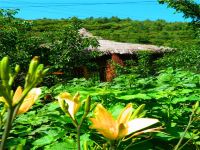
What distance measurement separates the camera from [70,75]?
16.4 m

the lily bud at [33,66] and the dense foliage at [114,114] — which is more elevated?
the lily bud at [33,66]

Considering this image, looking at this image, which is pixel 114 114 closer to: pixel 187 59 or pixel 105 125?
pixel 105 125

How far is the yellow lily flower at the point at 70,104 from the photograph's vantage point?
877 millimetres

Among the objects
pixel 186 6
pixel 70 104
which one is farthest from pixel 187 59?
pixel 70 104

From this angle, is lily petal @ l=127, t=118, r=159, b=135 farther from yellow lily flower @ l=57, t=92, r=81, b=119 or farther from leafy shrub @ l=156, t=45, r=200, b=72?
leafy shrub @ l=156, t=45, r=200, b=72

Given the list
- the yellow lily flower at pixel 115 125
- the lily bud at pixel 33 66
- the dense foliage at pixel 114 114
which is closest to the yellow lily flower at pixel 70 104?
the yellow lily flower at pixel 115 125

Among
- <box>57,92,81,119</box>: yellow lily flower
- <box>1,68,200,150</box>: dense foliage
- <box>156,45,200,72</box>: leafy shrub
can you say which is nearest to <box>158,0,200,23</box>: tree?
<box>156,45,200,72</box>: leafy shrub

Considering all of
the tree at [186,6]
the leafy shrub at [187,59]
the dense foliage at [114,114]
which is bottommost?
the dense foliage at [114,114]

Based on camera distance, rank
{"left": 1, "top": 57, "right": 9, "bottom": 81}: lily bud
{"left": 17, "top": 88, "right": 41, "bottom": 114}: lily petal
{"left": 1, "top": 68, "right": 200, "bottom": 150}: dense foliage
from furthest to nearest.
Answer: {"left": 1, "top": 68, "right": 200, "bottom": 150}: dense foliage < {"left": 17, "top": 88, "right": 41, "bottom": 114}: lily petal < {"left": 1, "top": 57, "right": 9, "bottom": 81}: lily bud

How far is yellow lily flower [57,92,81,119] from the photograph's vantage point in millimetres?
877

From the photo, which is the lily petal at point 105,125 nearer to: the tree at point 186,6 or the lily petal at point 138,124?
the lily petal at point 138,124

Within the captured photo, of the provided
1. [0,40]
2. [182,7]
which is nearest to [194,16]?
[182,7]

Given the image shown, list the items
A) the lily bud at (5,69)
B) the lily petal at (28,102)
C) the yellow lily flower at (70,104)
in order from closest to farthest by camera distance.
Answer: the lily bud at (5,69) < the lily petal at (28,102) < the yellow lily flower at (70,104)

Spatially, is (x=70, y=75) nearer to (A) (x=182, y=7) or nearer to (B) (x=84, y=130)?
(A) (x=182, y=7)
